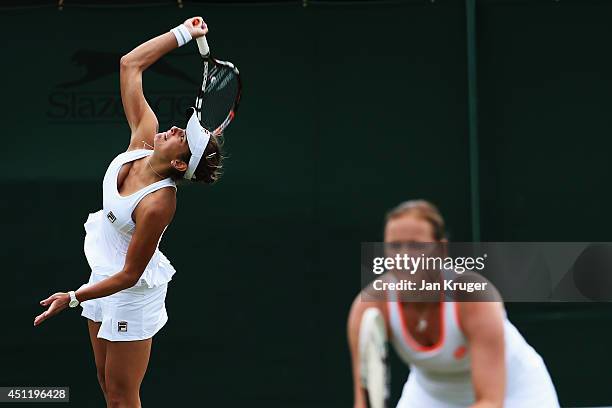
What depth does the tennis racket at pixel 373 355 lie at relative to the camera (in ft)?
8.29

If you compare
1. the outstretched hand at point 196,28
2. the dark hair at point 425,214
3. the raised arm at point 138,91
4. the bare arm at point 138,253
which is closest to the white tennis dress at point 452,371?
the dark hair at point 425,214

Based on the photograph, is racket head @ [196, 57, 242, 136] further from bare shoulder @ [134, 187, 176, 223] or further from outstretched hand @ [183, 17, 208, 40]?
bare shoulder @ [134, 187, 176, 223]

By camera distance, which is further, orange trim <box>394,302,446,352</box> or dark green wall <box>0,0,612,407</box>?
dark green wall <box>0,0,612,407</box>

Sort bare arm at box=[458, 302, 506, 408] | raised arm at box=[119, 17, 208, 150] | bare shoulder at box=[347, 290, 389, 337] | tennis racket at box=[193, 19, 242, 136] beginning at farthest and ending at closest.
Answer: tennis racket at box=[193, 19, 242, 136] < raised arm at box=[119, 17, 208, 150] < bare shoulder at box=[347, 290, 389, 337] < bare arm at box=[458, 302, 506, 408]

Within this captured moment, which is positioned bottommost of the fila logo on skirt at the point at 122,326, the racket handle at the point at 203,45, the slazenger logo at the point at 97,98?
the fila logo on skirt at the point at 122,326

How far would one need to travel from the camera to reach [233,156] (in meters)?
5.22

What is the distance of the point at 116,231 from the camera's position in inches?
163

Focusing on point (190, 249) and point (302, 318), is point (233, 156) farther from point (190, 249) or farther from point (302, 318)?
point (302, 318)

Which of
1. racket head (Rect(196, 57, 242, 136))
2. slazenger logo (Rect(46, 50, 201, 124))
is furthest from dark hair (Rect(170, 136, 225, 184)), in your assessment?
slazenger logo (Rect(46, 50, 201, 124))

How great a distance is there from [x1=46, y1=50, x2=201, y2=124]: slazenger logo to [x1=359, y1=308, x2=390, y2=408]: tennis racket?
9.39ft

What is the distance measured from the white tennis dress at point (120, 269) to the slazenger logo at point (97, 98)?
103 cm

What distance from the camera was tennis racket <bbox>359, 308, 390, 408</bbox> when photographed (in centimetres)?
253

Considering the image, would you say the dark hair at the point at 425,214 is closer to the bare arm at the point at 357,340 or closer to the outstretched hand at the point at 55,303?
the bare arm at the point at 357,340

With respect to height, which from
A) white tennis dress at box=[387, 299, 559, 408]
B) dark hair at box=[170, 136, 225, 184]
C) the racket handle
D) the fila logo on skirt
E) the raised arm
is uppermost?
the racket handle
